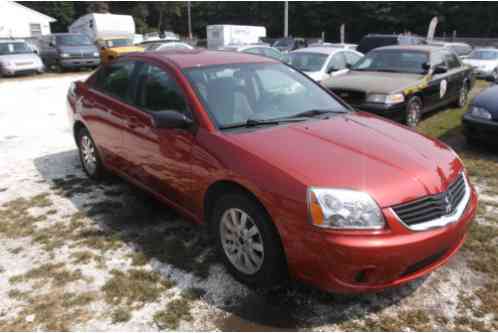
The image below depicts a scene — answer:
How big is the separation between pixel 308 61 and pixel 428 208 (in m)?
7.66

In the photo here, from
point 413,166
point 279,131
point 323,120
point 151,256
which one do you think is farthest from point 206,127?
point 413,166

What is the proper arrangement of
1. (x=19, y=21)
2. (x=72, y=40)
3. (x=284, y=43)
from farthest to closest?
(x=19, y=21) → (x=284, y=43) → (x=72, y=40)

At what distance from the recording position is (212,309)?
2723mm

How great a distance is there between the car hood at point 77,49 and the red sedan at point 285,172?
16813mm

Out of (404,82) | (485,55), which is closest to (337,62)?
(404,82)

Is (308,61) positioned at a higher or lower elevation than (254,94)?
higher

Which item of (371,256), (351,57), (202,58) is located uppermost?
(202,58)

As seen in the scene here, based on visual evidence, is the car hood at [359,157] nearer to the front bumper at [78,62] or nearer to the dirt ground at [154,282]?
the dirt ground at [154,282]

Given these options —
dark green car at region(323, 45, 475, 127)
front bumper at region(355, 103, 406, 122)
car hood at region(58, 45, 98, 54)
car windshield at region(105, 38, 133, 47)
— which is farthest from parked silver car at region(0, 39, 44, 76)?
front bumper at region(355, 103, 406, 122)

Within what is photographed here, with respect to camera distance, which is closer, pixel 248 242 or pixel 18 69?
pixel 248 242

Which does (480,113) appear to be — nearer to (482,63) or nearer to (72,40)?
(482,63)

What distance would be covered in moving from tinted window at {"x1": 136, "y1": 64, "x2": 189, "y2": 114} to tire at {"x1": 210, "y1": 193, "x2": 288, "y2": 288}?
0.92m

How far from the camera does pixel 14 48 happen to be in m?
17.5

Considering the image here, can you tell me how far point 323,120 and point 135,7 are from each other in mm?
63939
